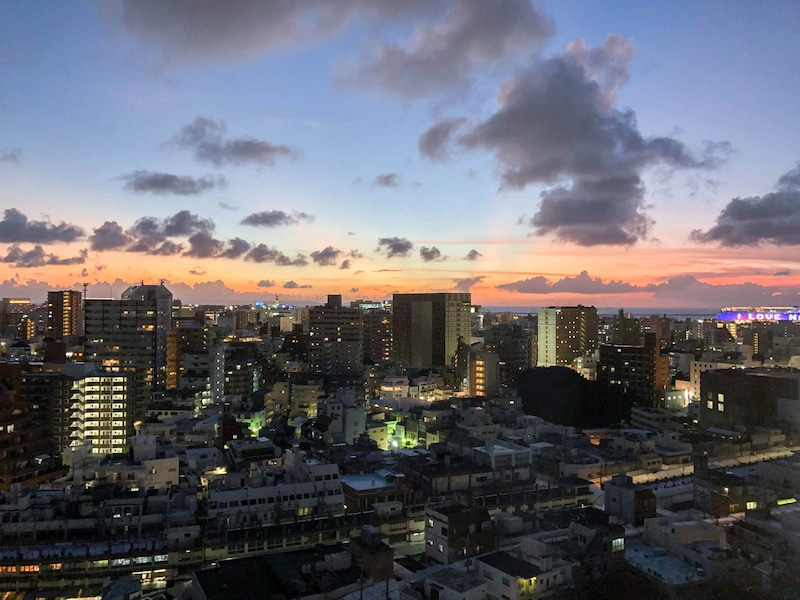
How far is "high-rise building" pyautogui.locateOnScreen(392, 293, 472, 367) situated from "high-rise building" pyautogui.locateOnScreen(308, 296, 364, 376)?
722 cm

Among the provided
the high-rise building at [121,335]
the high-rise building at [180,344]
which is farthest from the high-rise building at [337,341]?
the high-rise building at [121,335]

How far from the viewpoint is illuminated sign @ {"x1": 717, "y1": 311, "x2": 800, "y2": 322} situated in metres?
41.7

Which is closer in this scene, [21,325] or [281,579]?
[281,579]

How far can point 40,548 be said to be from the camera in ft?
31.7

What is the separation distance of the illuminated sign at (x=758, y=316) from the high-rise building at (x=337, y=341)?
3008 cm

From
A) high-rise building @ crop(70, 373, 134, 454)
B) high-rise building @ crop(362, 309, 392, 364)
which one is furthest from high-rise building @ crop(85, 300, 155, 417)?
high-rise building @ crop(362, 309, 392, 364)

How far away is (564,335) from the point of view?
3809cm

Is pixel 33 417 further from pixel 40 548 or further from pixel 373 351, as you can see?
pixel 373 351

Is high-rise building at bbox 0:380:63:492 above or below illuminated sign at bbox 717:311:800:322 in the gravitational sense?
below

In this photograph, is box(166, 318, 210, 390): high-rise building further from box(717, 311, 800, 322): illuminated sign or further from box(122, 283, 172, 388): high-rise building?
box(717, 311, 800, 322): illuminated sign

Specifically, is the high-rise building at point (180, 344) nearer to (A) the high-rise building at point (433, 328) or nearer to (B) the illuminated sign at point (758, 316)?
(A) the high-rise building at point (433, 328)

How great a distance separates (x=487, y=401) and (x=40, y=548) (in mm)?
15120

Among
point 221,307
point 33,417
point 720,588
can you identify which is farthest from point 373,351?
point 221,307

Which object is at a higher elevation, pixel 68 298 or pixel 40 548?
pixel 68 298
